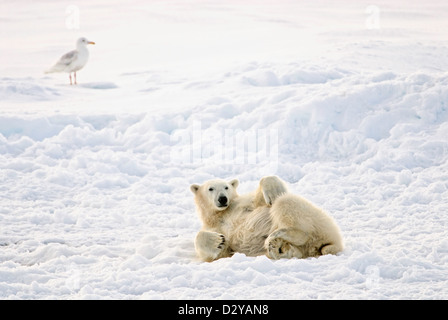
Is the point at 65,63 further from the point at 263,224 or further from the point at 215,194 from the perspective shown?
the point at 263,224

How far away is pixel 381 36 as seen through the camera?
54.9 feet

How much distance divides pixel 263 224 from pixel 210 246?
472mm

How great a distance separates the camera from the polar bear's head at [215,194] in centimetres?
534

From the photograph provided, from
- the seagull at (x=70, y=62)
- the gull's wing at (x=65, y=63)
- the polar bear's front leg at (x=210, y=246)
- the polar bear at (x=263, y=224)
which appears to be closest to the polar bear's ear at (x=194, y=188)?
the polar bear at (x=263, y=224)

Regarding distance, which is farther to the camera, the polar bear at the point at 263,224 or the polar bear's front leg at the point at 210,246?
the polar bear's front leg at the point at 210,246

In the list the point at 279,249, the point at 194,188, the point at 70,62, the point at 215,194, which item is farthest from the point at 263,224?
the point at 70,62

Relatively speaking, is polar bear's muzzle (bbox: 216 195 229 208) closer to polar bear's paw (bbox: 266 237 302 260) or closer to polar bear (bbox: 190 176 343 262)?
polar bear (bbox: 190 176 343 262)

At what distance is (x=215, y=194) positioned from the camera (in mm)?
5406

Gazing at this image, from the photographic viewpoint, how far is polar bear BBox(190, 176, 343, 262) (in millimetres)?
4707

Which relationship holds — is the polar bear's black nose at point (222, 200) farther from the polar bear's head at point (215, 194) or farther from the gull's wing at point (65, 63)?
the gull's wing at point (65, 63)

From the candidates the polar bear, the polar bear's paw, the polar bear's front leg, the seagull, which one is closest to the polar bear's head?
the polar bear

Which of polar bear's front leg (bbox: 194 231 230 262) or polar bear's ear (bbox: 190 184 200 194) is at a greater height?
polar bear's ear (bbox: 190 184 200 194)
